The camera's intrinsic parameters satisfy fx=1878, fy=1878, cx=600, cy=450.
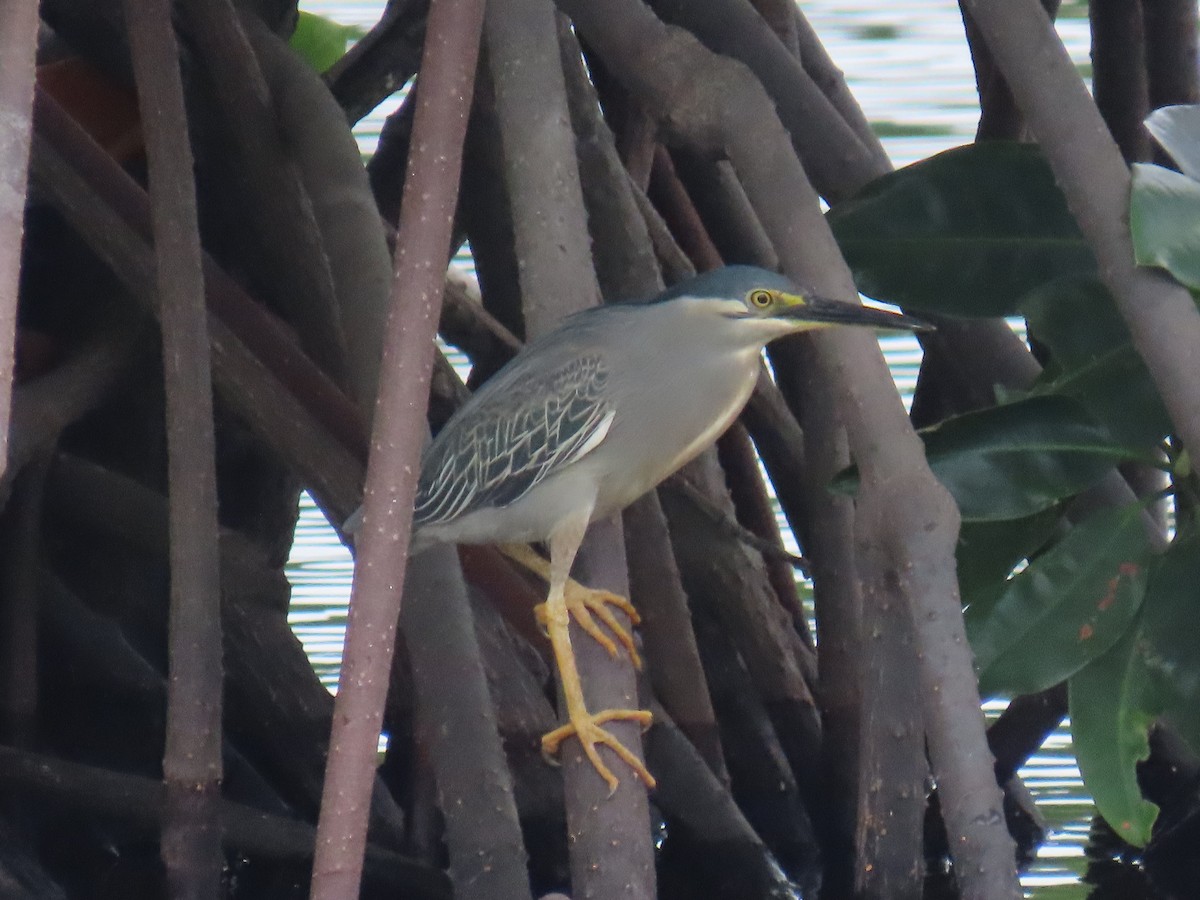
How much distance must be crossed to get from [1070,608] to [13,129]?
4.71 feet

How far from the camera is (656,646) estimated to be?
3.09 meters

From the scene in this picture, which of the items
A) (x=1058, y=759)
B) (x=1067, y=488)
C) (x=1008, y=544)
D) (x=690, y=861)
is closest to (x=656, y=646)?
(x=690, y=861)

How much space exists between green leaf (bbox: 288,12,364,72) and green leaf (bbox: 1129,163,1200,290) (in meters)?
2.44

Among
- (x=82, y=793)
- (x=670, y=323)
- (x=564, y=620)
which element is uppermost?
(x=670, y=323)

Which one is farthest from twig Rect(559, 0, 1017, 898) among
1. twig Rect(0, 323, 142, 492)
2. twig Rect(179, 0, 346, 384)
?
twig Rect(0, 323, 142, 492)

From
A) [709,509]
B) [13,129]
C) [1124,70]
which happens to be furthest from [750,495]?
[13,129]

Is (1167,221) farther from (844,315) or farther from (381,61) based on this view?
(381,61)

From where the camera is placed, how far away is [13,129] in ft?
4.98

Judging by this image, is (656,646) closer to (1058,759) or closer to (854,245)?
(854,245)

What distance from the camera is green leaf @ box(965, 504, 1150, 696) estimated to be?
2.35 metres

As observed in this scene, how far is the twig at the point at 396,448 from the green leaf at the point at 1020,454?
0.84 metres

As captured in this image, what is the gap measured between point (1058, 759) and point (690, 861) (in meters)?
1.14

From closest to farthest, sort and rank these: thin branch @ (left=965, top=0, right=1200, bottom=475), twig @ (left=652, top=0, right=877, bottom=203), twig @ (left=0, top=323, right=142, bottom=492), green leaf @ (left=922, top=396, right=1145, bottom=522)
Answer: thin branch @ (left=965, top=0, right=1200, bottom=475) < green leaf @ (left=922, top=396, right=1145, bottom=522) < twig @ (left=652, top=0, right=877, bottom=203) < twig @ (left=0, top=323, right=142, bottom=492)

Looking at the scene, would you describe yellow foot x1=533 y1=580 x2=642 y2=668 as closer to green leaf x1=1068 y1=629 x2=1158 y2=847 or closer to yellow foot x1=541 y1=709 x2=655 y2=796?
yellow foot x1=541 y1=709 x2=655 y2=796
